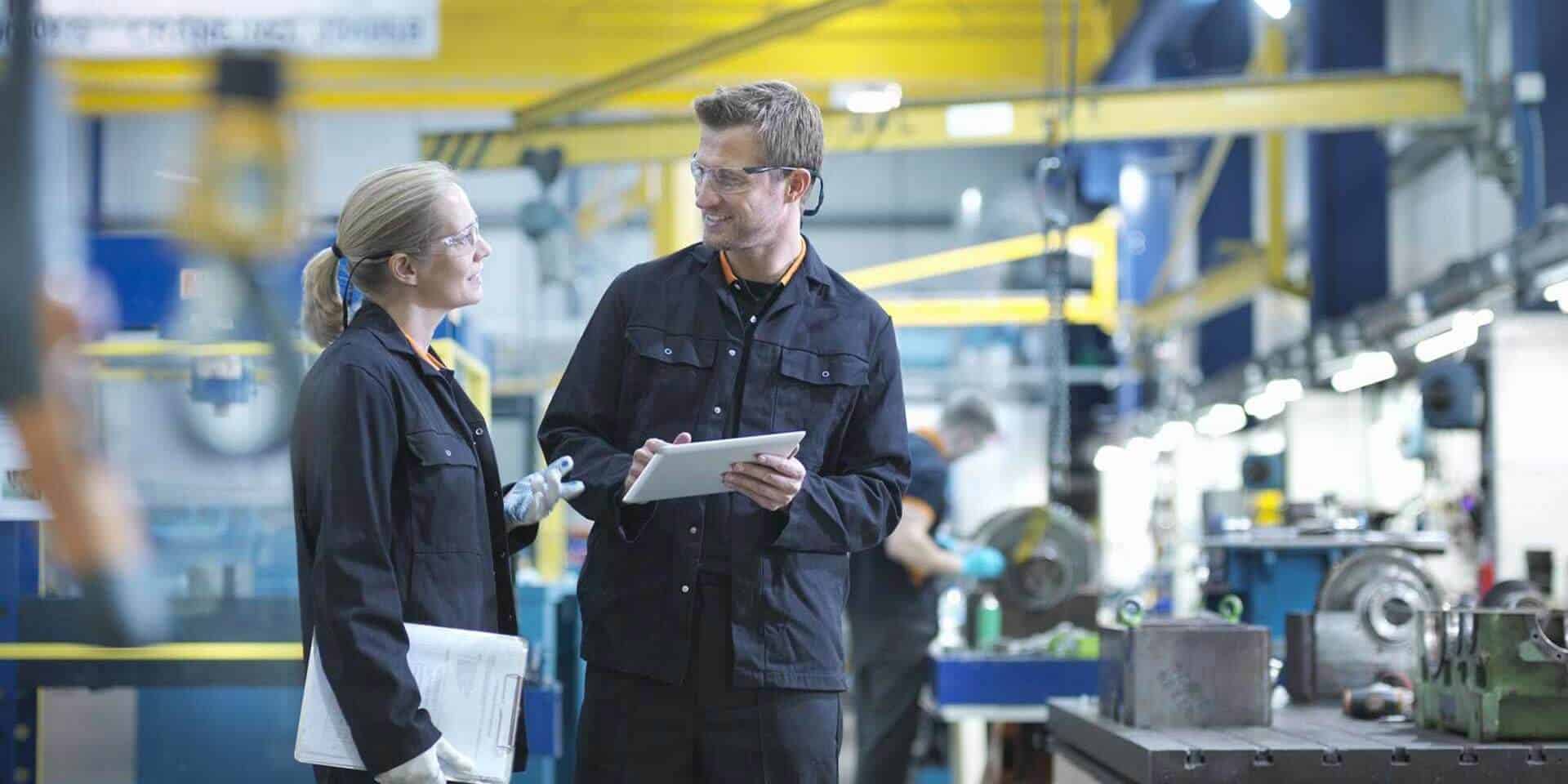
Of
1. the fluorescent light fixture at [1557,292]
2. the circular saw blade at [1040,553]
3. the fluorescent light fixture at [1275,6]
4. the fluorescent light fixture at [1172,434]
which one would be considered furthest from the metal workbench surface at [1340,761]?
the fluorescent light fixture at [1172,434]

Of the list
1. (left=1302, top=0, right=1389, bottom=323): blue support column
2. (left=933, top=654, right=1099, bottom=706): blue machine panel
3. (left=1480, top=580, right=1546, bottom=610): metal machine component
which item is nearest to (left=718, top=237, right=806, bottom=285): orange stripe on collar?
(left=1480, top=580, right=1546, bottom=610): metal machine component

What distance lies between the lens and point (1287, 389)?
38.3 feet

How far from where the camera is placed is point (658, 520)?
2135 millimetres

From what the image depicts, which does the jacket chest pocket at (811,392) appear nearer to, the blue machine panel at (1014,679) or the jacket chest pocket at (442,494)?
the jacket chest pocket at (442,494)

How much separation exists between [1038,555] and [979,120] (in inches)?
119

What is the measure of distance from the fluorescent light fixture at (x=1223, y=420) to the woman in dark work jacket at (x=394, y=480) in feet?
38.3

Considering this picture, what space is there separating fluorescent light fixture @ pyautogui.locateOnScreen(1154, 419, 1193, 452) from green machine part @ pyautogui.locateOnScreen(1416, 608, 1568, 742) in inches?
465

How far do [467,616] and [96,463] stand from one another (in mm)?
1244

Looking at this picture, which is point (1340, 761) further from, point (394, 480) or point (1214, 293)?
point (1214, 293)

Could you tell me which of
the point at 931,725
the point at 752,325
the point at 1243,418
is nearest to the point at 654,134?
the point at 931,725

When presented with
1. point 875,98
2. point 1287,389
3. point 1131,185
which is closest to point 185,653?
point 875,98

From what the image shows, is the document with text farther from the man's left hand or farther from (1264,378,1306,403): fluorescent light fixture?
(1264,378,1306,403): fluorescent light fixture

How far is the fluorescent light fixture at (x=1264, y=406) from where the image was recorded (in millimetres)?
12359

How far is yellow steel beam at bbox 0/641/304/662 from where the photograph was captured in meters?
3.36
